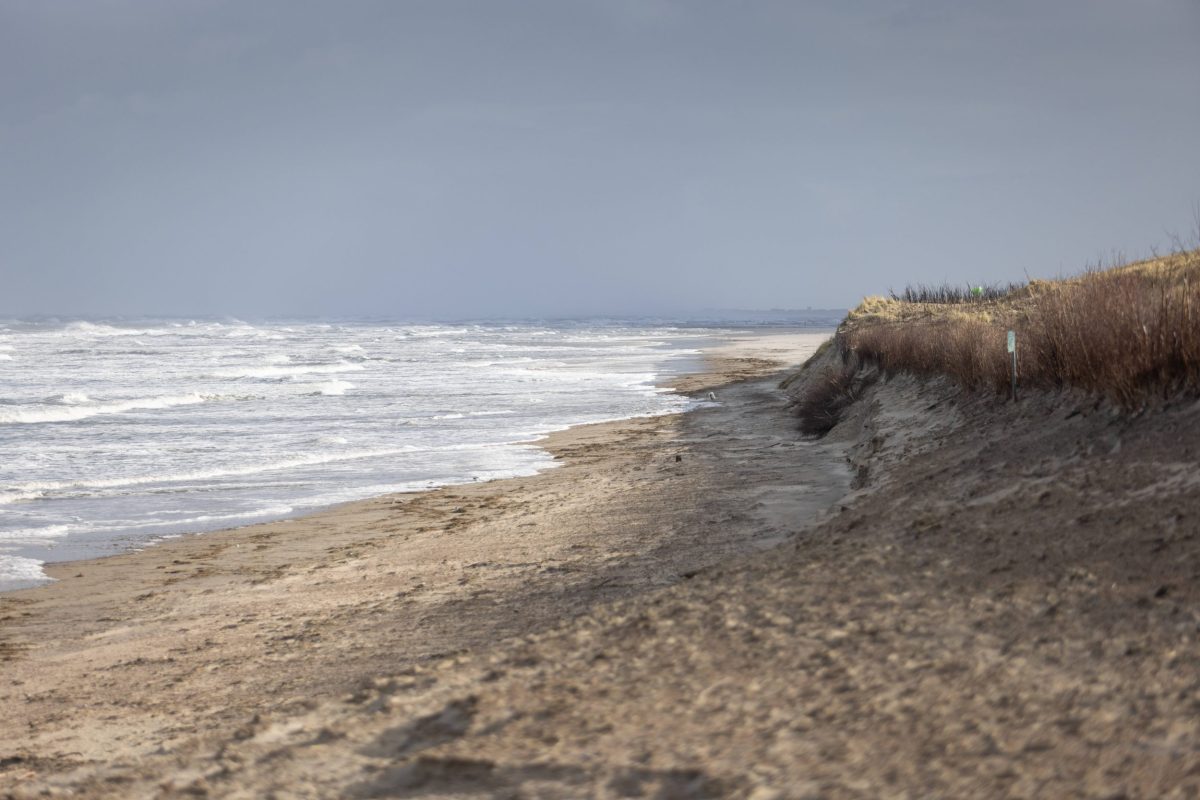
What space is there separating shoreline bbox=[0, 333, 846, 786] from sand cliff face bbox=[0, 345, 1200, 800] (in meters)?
0.28

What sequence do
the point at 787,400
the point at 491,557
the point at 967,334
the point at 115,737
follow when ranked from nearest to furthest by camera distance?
the point at 115,737
the point at 491,557
the point at 967,334
the point at 787,400

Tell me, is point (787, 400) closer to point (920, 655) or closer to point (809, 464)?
point (809, 464)

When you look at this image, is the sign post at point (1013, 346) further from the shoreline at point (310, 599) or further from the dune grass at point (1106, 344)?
the shoreline at point (310, 599)

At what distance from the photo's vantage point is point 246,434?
18922 mm

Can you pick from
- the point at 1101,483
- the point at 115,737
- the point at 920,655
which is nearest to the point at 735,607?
the point at 920,655

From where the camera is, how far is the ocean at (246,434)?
38.8ft

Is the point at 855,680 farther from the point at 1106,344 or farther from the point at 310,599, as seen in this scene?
the point at 310,599

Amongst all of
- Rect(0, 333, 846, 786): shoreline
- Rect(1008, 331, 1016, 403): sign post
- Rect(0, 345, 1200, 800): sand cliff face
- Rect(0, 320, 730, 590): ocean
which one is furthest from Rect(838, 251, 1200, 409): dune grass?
Rect(0, 320, 730, 590): ocean

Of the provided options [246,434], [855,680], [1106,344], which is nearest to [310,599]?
[855,680]

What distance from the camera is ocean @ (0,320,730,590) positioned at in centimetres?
1182

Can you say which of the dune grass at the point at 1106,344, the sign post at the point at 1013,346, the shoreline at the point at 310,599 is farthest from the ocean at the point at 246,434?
Result: the sign post at the point at 1013,346

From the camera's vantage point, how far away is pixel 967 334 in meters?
12.3

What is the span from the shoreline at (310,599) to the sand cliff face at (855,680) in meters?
0.28

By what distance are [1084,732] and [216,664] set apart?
16.2ft
